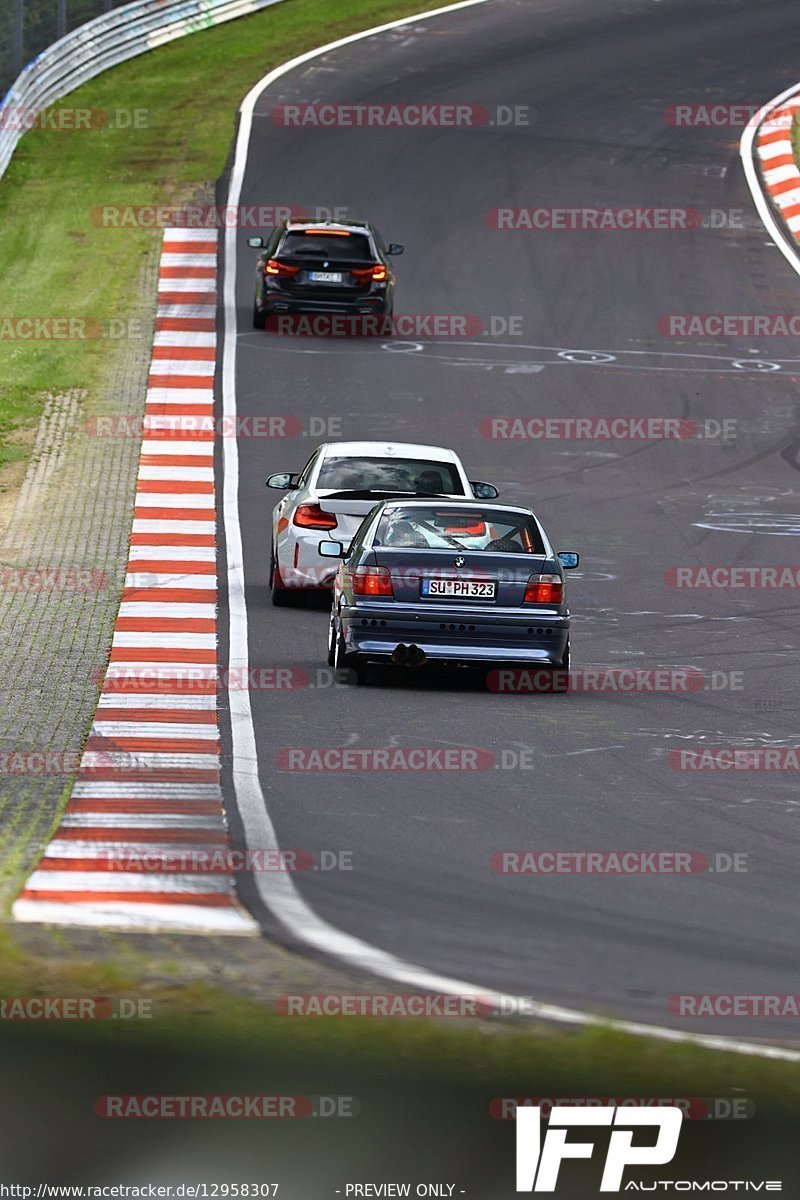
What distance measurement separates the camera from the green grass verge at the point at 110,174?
29438 mm

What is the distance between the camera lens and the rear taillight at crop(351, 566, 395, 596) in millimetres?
14539

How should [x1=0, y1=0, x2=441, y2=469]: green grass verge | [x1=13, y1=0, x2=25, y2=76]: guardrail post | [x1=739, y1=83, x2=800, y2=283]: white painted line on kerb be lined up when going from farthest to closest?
[x1=13, y1=0, x2=25, y2=76]: guardrail post < [x1=739, y1=83, x2=800, y2=283]: white painted line on kerb < [x1=0, y1=0, x2=441, y2=469]: green grass verge

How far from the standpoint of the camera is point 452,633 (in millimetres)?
14477

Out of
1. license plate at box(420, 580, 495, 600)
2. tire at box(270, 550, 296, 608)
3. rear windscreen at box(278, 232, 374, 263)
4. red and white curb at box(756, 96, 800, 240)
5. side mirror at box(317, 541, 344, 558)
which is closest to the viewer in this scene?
license plate at box(420, 580, 495, 600)

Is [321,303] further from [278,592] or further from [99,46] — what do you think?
[99,46]

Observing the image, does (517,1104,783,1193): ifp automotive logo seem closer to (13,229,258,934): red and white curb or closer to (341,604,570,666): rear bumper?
(13,229,258,934): red and white curb

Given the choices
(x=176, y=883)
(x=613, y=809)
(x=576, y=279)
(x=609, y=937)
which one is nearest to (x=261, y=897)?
(x=176, y=883)

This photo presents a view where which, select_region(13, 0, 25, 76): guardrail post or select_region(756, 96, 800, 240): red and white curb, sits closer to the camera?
select_region(756, 96, 800, 240): red and white curb

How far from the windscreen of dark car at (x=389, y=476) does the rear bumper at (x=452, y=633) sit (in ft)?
11.4

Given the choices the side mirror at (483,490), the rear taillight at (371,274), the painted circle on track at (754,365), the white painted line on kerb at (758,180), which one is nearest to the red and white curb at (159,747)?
the side mirror at (483,490)

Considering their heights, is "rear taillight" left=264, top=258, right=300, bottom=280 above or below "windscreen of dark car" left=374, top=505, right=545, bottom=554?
above

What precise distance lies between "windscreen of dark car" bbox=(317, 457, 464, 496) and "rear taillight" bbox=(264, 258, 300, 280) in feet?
39.2

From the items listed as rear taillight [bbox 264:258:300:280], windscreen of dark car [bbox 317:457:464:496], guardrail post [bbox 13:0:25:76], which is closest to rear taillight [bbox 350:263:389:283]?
rear taillight [bbox 264:258:300:280]

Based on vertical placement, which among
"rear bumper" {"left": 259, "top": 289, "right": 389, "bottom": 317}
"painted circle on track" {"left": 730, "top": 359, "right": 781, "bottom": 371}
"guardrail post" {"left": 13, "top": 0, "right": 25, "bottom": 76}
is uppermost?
"guardrail post" {"left": 13, "top": 0, "right": 25, "bottom": 76}
